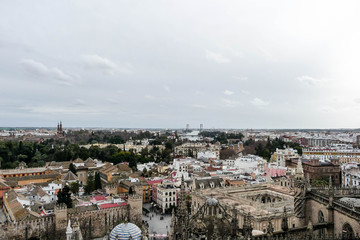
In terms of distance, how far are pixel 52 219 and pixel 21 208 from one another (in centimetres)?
372

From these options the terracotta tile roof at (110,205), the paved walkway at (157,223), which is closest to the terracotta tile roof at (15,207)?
the terracotta tile roof at (110,205)

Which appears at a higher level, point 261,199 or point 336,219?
point 336,219

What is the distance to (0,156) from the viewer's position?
213ft

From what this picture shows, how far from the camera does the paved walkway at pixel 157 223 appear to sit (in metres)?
30.3

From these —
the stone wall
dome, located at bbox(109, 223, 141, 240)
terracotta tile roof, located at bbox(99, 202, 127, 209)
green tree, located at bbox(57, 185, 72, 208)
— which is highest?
dome, located at bbox(109, 223, 141, 240)

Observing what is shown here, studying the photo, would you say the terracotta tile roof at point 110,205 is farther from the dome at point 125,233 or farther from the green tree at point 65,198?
the dome at point 125,233

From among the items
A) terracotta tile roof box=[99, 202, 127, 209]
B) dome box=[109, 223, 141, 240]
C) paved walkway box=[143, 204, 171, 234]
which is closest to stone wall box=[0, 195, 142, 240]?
terracotta tile roof box=[99, 202, 127, 209]

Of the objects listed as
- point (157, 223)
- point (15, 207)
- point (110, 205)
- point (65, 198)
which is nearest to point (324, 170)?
point (157, 223)

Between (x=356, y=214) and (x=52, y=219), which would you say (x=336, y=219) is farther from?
(x=52, y=219)

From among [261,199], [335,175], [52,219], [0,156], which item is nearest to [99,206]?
[52,219]

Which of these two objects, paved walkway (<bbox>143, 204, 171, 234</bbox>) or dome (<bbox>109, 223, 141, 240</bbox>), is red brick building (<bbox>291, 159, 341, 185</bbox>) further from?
dome (<bbox>109, 223, 141, 240</bbox>)

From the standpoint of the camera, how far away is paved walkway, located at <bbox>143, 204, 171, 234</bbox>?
99.5ft

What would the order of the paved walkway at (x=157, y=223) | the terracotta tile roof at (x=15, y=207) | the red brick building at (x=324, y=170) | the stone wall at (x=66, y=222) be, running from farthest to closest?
the red brick building at (x=324, y=170) < the paved walkway at (x=157, y=223) < the terracotta tile roof at (x=15, y=207) < the stone wall at (x=66, y=222)

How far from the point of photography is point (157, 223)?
1303 inches
